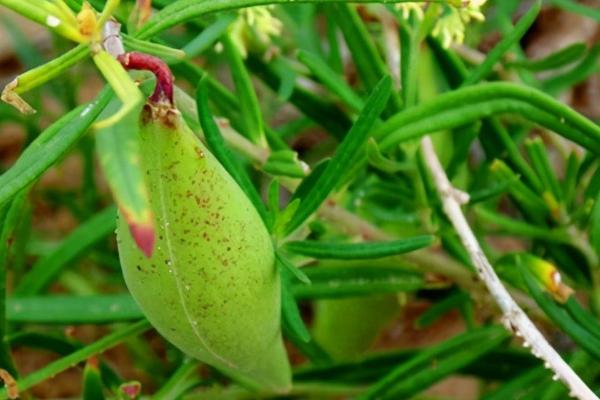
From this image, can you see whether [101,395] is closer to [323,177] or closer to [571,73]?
[323,177]

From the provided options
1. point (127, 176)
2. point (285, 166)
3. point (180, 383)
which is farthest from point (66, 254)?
point (127, 176)

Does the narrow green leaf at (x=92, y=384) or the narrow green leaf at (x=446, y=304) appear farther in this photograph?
the narrow green leaf at (x=446, y=304)

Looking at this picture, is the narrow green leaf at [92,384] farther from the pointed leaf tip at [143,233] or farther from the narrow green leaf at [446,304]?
the pointed leaf tip at [143,233]

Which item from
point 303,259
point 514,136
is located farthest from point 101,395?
point 514,136

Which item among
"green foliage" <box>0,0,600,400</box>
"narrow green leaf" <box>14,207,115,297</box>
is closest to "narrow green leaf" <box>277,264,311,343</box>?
"green foliage" <box>0,0,600,400</box>

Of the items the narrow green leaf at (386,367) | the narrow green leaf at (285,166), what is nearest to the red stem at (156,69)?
the narrow green leaf at (285,166)

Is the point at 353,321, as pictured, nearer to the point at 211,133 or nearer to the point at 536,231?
the point at 536,231
